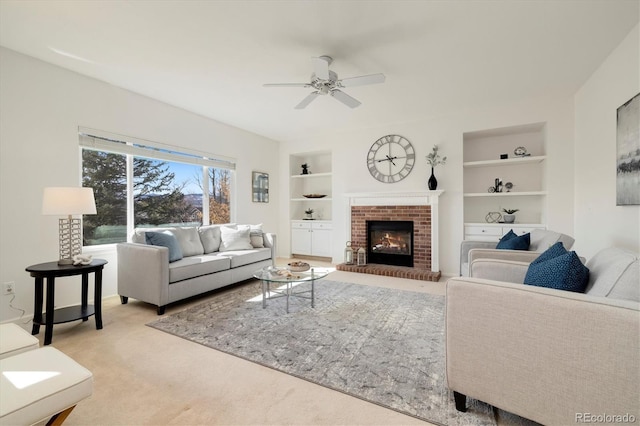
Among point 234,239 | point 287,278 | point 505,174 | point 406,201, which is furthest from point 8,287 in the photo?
point 505,174

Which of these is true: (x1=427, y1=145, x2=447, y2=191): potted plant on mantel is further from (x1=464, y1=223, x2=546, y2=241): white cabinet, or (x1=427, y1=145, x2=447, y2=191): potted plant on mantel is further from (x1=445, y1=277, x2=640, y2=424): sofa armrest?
(x1=445, y1=277, x2=640, y2=424): sofa armrest

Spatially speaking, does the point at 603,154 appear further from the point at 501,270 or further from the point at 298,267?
the point at 298,267

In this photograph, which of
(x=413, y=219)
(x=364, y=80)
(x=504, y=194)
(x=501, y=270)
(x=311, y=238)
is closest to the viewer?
(x=501, y=270)

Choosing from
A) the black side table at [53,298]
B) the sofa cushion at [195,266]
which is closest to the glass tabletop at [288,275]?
the sofa cushion at [195,266]

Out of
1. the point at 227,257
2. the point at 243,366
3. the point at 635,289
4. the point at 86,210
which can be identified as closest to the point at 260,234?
the point at 227,257

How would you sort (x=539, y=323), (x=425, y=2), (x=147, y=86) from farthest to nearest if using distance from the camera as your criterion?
(x=147, y=86) → (x=425, y=2) → (x=539, y=323)

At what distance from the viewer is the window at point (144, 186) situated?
10.9ft

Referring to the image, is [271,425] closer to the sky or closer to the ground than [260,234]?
closer to the ground

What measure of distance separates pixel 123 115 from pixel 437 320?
430cm

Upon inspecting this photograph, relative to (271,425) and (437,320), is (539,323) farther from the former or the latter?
(437,320)

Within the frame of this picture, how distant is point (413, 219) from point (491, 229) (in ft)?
3.72

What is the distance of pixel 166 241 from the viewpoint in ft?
10.6

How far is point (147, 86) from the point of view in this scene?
134 inches

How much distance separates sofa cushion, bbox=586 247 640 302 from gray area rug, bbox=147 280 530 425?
2.52 feet
